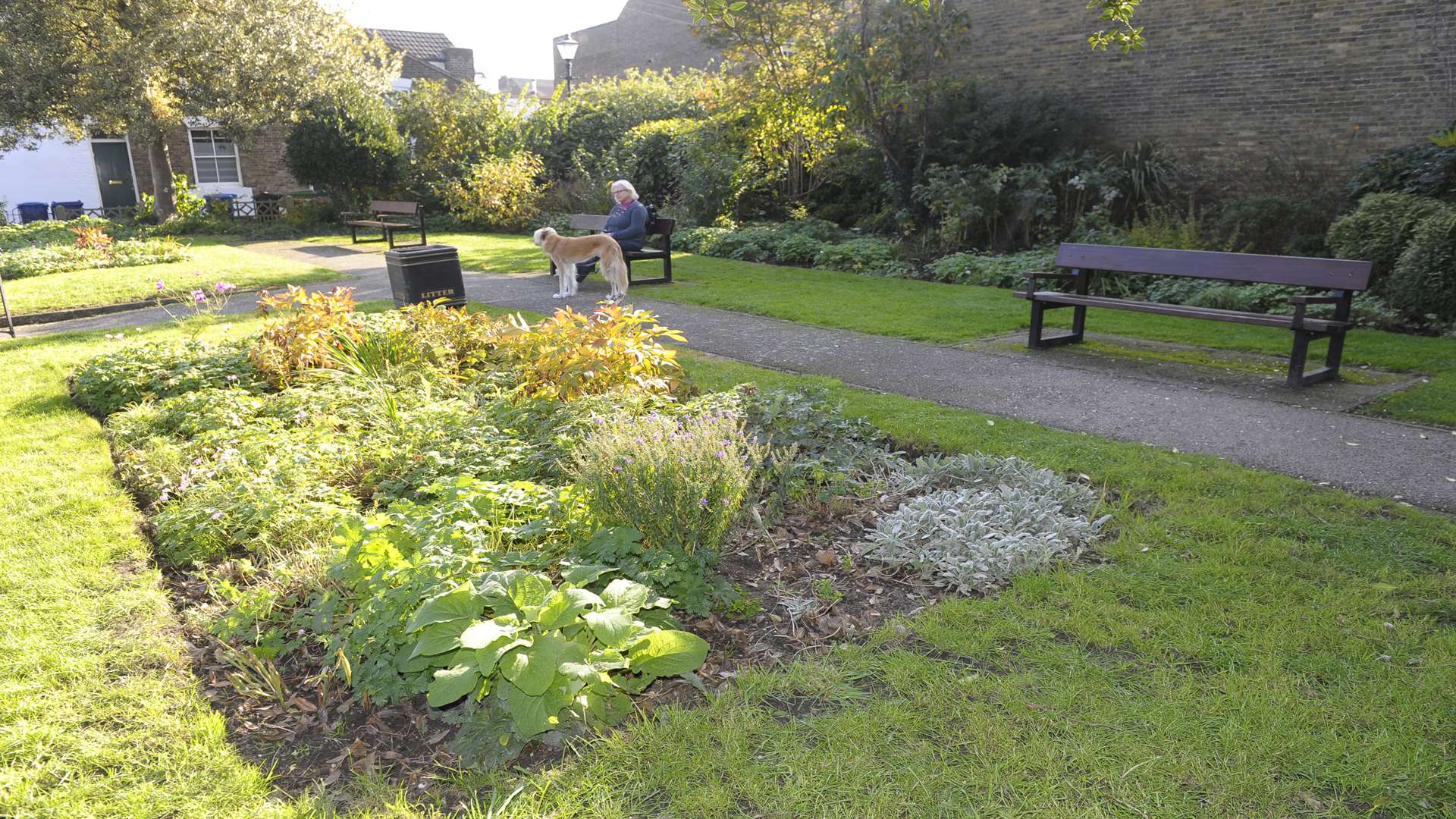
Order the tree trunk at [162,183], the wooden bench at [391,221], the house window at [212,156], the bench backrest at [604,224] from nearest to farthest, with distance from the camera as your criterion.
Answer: the bench backrest at [604,224], the wooden bench at [391,221], the tree trunk at [162,183], the house window at [212,156]

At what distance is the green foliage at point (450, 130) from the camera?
66.7 feet

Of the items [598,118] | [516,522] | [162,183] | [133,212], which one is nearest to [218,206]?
[162,183]

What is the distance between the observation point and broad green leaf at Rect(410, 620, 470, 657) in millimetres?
2654

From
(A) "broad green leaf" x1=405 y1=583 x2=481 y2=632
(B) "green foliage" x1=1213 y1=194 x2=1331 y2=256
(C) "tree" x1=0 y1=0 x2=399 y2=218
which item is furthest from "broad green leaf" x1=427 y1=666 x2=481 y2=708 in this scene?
(C) "tree" x1=0 y1=0 x2=399 y2=218

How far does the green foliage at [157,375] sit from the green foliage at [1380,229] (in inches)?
398

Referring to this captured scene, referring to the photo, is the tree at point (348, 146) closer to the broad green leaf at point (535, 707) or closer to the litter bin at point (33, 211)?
the litter bin at point (33, 211)

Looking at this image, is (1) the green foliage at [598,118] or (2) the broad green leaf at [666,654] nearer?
(2) the broad green leaf at [666,654]

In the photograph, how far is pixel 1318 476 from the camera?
4.50 m

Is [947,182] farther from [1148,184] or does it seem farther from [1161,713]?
[1161,713]

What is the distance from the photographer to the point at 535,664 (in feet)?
8.40

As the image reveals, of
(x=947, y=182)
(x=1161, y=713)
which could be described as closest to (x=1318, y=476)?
(x=1161, y=713)

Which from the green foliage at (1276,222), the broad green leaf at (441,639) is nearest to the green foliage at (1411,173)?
the green foliage at (1276,222)

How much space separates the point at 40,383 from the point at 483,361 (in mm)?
3433

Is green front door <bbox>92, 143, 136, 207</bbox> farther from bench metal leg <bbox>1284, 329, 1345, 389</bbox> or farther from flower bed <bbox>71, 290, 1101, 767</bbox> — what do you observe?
bench metal leg <bbox>1284, 329, 1345, 389</bbox>
